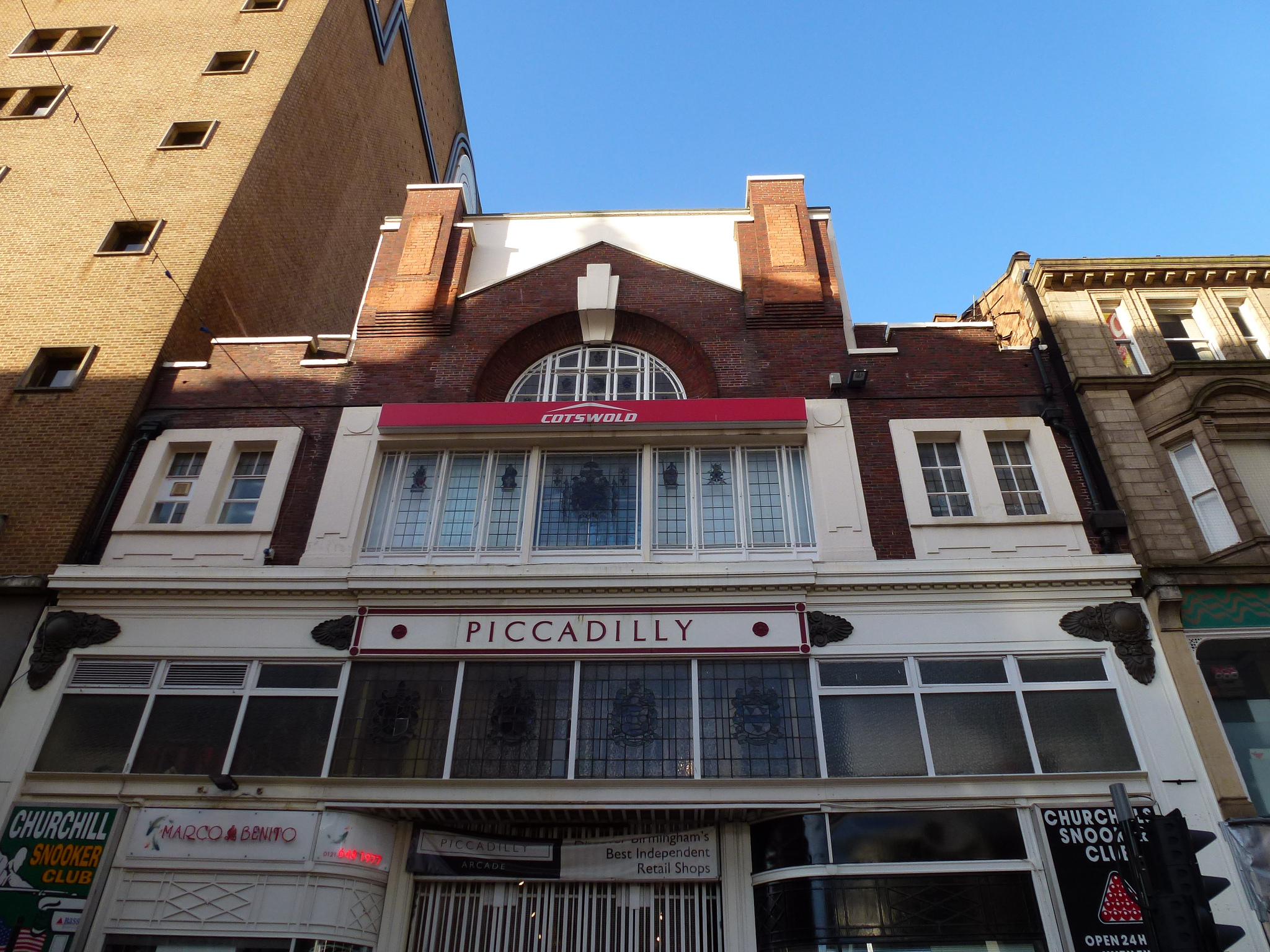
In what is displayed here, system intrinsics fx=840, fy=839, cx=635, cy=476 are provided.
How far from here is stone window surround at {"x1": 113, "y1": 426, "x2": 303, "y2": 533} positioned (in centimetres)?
1445

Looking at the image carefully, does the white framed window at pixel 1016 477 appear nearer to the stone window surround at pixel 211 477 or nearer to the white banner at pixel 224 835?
the white banner at pixel 224 835

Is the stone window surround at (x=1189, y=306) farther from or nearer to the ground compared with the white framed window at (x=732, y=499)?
farther from the ground

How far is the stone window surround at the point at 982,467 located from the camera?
1391 centimetres

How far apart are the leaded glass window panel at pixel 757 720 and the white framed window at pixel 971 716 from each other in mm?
297

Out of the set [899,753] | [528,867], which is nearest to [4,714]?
[528,867]

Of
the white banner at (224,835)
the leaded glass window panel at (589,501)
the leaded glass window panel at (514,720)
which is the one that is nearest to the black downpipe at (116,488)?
the white banner at (224,835)

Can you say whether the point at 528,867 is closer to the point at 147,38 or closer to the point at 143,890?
the point at 143,890

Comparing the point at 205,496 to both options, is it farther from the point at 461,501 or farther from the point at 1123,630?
the point at 1123,630

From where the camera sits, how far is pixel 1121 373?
15.4 meters

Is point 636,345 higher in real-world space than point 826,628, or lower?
higher

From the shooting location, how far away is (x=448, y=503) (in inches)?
584

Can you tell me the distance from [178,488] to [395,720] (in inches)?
251

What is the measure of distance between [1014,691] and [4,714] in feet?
49.9

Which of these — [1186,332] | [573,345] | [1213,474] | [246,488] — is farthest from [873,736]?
[246,488]
